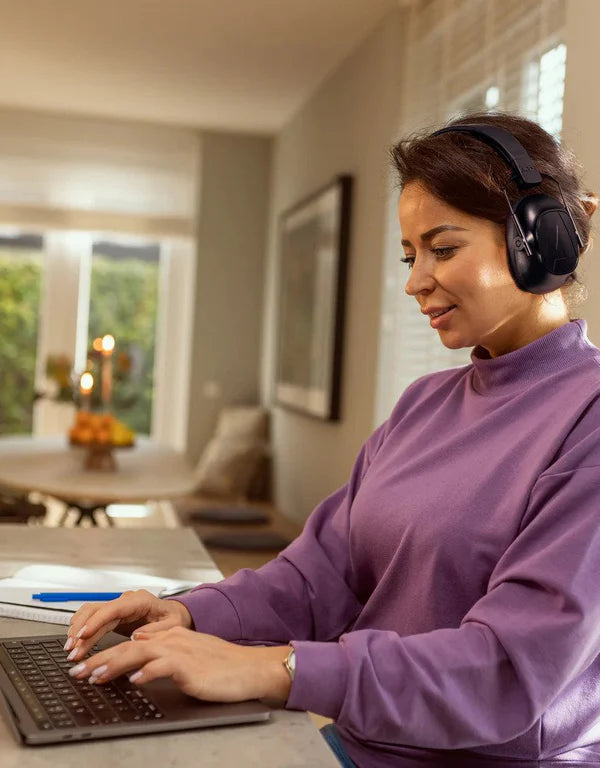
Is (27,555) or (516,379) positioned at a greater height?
(516,379)

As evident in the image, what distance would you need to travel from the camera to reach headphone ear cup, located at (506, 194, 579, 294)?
42.4 inches

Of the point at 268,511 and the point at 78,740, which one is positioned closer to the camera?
the point at 78,740

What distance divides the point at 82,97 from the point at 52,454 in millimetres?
2375

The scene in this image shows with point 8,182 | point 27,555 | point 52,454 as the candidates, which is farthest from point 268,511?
point 27,555

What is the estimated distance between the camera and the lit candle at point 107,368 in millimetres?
4172

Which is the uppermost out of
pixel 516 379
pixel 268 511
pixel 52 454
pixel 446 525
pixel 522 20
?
pixel 522 20

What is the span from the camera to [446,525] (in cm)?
107

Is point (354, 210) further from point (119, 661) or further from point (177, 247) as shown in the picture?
point (119, 661)

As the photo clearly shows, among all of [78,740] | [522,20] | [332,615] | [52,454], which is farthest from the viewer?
[52,454]

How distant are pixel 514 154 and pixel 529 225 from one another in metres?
0.08

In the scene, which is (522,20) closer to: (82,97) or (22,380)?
(82,97)

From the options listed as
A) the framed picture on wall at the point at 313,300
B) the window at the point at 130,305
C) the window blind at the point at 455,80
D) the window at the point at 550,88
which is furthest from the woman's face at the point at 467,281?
the window at the point at 130,305

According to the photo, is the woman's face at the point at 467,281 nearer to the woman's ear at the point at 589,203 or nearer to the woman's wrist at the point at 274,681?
the woman's ear at the point at 589,203

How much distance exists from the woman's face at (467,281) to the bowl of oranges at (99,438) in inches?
117
